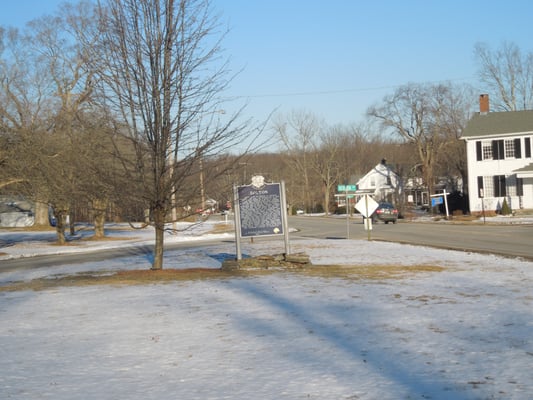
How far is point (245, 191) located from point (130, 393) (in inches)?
462

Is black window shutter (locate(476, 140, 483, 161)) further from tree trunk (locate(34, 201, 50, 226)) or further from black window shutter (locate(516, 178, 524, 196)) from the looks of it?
tree trunk (locate(34, 201, 50, 226))

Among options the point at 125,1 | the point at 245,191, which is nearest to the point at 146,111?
the point at 125,1

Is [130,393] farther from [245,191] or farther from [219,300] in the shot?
[245,191]

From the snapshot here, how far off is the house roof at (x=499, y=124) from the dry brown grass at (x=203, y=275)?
111ft

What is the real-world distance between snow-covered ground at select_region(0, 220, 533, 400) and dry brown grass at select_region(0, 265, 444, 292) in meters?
0.77

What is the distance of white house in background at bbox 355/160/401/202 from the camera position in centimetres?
8538

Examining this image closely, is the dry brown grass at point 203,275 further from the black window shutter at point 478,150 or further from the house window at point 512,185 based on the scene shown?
the black window shutter at point 478,150

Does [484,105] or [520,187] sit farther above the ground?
[484,105]

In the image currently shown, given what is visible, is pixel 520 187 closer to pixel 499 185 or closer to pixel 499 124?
pixel 499 185

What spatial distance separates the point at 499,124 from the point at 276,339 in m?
44.2

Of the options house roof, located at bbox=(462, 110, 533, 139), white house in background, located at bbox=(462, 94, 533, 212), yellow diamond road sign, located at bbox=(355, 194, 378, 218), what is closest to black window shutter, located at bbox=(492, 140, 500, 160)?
white house in background, located at bbox=(462, 94, 533, 212)

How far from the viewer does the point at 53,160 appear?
94.5 feet

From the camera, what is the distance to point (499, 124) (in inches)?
1908

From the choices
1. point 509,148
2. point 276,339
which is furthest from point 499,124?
point 276,339
